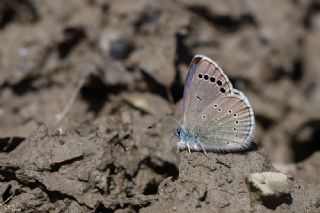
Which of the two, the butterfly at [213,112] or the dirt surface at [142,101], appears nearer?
the dirt surface at [142,101]

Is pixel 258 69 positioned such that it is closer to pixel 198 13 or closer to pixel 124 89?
pixel 198 13

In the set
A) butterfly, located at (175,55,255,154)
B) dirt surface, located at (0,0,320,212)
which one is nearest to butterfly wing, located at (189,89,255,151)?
butterfly, located at (175,55,255,154)

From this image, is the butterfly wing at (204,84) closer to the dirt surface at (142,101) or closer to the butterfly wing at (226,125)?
the butterfly wing at (226,125)

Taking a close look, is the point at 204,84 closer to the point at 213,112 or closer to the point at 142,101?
the point at 213,112

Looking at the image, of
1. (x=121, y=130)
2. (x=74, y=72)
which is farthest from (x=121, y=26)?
(x=121, y=130)

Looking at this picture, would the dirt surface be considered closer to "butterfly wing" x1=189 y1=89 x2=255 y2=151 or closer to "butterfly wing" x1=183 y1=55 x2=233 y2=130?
"butterfly wing" x1=189 y1=89 x2=255 y2=151

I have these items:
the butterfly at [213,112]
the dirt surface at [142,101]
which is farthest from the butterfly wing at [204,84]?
the dirt surface at [142,101]
